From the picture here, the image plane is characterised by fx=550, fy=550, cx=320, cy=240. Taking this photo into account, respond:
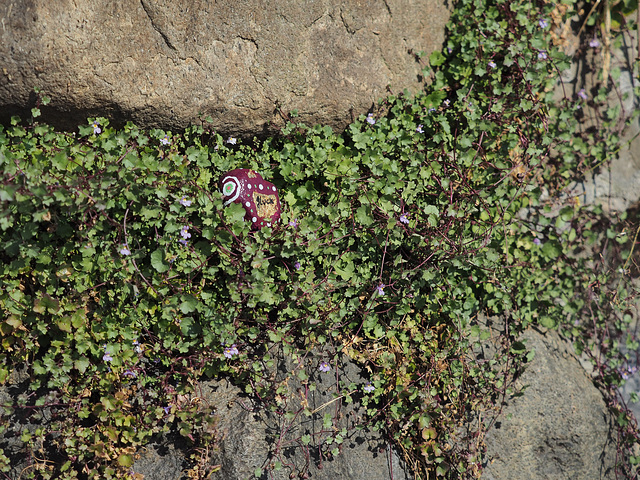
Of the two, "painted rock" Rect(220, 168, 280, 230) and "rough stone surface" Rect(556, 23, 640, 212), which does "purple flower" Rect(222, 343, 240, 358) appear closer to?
"painted rock" Rect(220, 168, 280, 230)

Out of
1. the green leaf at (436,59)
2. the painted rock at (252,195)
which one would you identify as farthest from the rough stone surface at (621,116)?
the painted rock at (252,195)

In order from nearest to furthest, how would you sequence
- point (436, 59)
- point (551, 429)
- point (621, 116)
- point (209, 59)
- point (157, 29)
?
point (157, 29) → point (209, 59) → point (551, 429) → point (436, 59) → point (621, 116)

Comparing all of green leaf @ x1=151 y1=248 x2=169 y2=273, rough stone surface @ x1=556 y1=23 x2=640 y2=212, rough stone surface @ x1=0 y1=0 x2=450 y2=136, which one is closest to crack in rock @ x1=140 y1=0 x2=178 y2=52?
rough stone surface @ x1=0 y1=0 x2=450 y2=136

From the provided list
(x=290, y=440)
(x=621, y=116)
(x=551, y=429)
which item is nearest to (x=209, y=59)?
(x=290, y=440)

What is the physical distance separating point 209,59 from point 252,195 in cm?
81

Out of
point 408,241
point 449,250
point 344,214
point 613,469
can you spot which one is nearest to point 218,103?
point 344,214

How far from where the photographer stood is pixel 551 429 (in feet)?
10.7

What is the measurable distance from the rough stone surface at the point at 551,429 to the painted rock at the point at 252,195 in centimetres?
176

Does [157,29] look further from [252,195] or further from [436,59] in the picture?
[436,59]

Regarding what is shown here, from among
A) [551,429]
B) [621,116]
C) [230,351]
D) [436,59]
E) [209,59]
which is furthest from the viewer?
[621,116]

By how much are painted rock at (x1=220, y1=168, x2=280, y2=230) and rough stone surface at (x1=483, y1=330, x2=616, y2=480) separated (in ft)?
5.76

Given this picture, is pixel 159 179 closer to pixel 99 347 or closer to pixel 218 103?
pixel 218 103

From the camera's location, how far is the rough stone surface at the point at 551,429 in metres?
3.18

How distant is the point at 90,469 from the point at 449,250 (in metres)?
2.18
